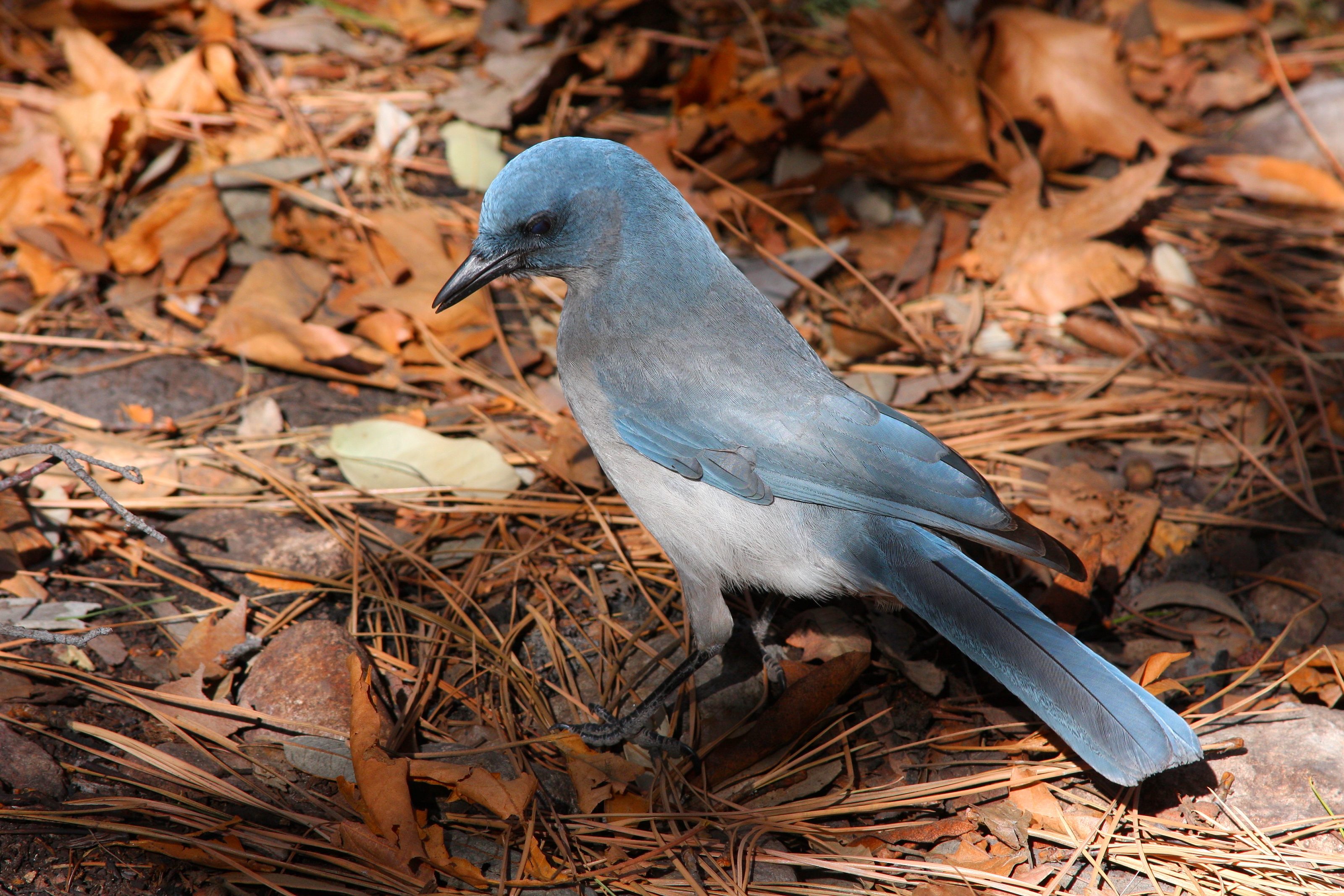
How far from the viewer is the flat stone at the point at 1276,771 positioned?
222 cm

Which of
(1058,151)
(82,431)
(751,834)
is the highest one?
(1058,151)

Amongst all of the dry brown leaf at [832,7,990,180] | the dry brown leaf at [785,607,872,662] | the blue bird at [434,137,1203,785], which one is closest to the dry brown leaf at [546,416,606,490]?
the blue bird at [434,137,1203,785]

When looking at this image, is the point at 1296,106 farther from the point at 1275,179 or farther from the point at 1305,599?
the point at 1305,599

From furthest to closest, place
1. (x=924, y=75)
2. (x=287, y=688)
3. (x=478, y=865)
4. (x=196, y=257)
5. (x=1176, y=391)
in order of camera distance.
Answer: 1. (x=924, y=75)
2. (x=196, y=257)
3. (x=1176, y=391)
4. (x=287, y=688)
5. (x=478, y=865)

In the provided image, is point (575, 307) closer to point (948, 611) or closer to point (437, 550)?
point (437, 550)

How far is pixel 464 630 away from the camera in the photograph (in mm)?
2617

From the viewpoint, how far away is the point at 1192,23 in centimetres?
467

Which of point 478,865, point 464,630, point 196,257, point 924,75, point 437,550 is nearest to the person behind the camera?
point 478,865

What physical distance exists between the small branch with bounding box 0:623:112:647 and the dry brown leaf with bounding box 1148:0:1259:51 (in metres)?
4.98

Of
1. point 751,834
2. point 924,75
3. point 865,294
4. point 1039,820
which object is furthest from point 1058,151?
point 751,834

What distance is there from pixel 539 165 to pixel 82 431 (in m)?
1.71

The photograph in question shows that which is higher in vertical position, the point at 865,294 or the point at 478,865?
the point at 865,294

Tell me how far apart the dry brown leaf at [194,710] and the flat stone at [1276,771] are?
2.14m

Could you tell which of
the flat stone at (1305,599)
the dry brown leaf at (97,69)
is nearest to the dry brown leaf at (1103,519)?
the flat stone at (1305,599)
